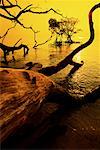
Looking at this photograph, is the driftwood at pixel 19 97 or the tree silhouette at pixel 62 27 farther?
the tree silhouette at pixel 62 27

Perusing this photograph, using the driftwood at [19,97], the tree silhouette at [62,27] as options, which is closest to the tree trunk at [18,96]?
the driftwood at [19,97]

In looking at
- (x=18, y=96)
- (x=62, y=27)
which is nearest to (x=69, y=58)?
(x=18, y=96)

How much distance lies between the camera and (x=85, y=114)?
9.20 meters

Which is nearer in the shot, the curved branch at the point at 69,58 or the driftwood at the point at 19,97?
the driftwood at the point at 19,97

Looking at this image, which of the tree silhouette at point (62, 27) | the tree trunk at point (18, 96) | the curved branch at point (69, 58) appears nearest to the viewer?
the tree trunk at point (18, 96)

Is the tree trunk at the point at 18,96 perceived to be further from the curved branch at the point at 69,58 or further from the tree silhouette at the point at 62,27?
the tree silhouette at the point at 62,27

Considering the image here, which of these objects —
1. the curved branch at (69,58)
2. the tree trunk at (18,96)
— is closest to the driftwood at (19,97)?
the tree trunk at (18,96)

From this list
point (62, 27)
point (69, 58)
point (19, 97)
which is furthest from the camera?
point (62, 27)

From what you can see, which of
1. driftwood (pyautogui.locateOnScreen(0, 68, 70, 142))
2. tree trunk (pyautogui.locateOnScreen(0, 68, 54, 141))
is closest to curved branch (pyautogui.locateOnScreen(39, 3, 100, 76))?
driftwood (pyautogui.locateOnScreen(0, 68, 70, 142))

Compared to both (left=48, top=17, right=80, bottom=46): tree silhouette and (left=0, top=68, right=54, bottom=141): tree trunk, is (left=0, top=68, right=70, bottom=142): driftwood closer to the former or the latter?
(left=0, top=68, right=54, bottom=141): tree trunk

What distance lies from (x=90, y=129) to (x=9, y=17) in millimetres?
8057

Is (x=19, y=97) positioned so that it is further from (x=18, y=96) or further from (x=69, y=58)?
(x=69, y=58)

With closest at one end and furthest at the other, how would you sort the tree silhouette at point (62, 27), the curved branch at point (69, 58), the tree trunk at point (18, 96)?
the tree trunk at point (18, 96) < the curved branch at point (69, 58) < the tree silhouette at point (62, 27)

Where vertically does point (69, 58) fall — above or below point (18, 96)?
above
